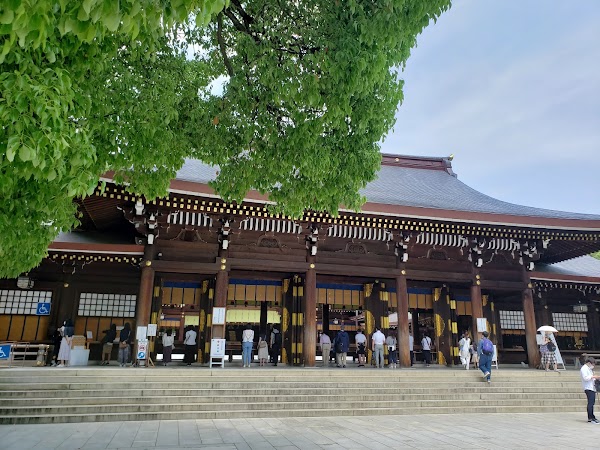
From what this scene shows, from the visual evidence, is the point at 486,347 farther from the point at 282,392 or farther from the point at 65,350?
the point at 65,350

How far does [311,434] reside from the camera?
303 inches

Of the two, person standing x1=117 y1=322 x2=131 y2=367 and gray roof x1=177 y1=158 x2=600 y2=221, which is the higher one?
gray roof x1=177 y1=158 x2=600 y2=221

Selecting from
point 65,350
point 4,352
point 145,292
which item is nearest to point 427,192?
point 145,292

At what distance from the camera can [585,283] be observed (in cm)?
1644

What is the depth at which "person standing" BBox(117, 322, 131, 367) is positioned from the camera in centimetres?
1266

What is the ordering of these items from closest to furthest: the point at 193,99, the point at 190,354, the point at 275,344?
1. the point at 193,99
2. the point at 190,354
3. the point at 275,344

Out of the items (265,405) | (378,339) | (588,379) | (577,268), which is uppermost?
(577,268)

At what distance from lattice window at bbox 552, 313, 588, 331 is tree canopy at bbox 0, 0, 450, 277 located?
16.0 metres

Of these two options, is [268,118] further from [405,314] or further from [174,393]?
[405,314]

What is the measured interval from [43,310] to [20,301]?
76 cm

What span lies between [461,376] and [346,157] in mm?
8642

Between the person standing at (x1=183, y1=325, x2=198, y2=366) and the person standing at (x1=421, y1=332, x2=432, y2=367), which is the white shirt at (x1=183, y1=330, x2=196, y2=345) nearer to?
the person standing at (x1=183, y1=325, x2=198, y2=366)

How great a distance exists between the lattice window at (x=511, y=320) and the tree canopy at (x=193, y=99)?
1397 centimetres

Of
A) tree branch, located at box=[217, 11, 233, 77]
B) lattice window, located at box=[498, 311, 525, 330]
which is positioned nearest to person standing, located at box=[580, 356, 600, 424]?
lattice window, located at box=[498, 311, 525, 330]
